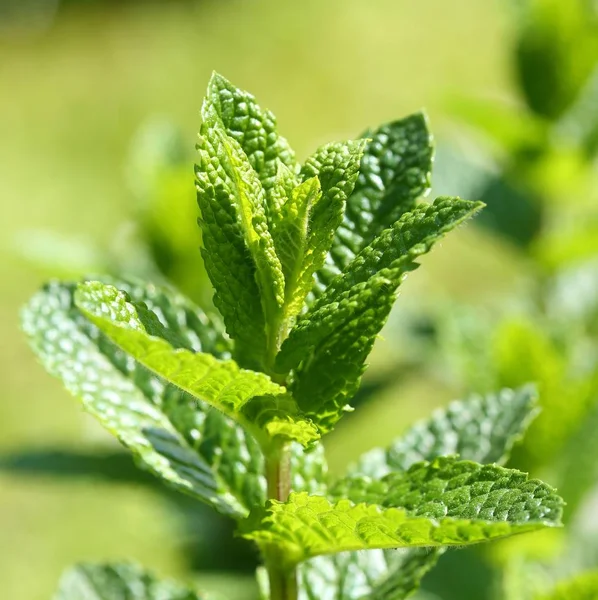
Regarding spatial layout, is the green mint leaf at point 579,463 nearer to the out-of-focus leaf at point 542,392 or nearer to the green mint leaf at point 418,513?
the out-of-focus leaf at point 542,392

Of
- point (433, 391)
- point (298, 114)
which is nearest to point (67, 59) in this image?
point (298, 114)

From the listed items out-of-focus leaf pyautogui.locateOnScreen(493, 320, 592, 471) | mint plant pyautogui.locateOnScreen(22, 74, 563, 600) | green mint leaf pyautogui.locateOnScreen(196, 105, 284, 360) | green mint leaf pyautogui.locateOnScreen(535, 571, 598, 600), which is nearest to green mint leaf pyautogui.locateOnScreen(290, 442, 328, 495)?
mint plant pyautogui.locateOnScreen(22, 74, 563, 600)

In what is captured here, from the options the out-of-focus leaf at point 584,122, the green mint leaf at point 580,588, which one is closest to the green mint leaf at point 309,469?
the green mint leaf at point 580,588

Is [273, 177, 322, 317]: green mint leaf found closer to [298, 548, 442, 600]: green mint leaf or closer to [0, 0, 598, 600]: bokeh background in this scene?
[0, 0, 598, 600]: bokeh background

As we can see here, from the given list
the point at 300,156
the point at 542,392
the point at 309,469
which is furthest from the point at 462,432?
the point at 300,156

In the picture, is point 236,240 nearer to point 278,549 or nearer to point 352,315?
point 352,315
